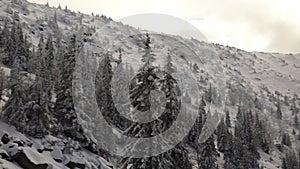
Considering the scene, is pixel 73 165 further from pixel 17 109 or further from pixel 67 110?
pixel 67 110

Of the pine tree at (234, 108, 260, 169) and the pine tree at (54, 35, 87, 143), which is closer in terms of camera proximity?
the pine tree at (54, 35, 87, 143)

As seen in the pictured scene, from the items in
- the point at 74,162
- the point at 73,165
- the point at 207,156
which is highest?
the point at 207,156

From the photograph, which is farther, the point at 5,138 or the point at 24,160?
the point at 5,138

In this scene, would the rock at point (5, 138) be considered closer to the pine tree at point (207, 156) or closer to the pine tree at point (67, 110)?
the pine tree at point (67, 110)

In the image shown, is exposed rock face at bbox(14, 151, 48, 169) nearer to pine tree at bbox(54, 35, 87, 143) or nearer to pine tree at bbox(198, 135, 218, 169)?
pine tree at bbox(54, 35, 87, 143)

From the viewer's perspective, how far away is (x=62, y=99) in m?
42.2

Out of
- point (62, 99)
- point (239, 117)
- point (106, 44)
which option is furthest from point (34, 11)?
point (62, 99)

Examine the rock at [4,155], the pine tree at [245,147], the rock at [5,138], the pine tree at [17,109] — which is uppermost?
the pine tree at [17,109]

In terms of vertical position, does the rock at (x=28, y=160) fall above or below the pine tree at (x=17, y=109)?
below

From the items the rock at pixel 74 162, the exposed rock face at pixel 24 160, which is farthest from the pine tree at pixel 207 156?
the exposed rock face at pixel 24 160

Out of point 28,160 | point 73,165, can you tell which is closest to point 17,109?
point 73,165

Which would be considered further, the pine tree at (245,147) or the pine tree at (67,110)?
the pine tree at (245,147)

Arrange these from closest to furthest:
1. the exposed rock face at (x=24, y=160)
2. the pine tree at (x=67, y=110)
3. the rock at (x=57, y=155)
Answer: the exposed rock face at (x=24, y=160), the rock at (x=57, y=155), the pine tree at (x=67, y=110)

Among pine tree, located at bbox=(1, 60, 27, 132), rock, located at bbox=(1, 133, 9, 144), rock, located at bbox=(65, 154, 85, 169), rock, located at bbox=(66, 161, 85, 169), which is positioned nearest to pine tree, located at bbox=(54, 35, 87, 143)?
rock, located at bbox=(65, 154, 85, 169)
